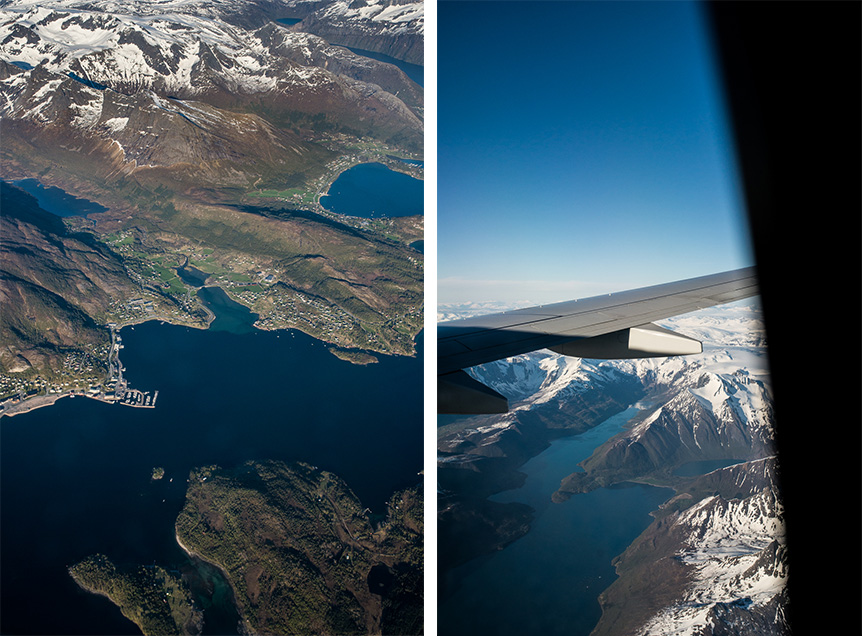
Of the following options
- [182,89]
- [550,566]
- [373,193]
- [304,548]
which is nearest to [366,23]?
[373,193]

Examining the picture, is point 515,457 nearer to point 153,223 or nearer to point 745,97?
point 745,97

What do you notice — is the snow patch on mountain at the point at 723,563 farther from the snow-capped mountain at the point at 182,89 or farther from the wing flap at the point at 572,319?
the snow-capped mountain at the point at 182,89

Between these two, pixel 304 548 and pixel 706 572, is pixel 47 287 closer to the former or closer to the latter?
pixel 304 548

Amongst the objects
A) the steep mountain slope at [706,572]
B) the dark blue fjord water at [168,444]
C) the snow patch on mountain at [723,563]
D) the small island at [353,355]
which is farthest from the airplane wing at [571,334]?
the small island at [353,355]

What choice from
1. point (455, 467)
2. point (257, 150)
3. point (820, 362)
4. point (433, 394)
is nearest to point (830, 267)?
point (820, 362)

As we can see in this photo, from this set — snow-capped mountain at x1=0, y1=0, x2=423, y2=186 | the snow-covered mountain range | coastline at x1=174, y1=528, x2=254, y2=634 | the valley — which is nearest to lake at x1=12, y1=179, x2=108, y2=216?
the valley

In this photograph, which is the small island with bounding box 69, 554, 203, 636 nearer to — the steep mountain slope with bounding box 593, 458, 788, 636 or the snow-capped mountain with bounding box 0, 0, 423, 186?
the steep mountain slope with bounding box 593, 458, 788, 636
